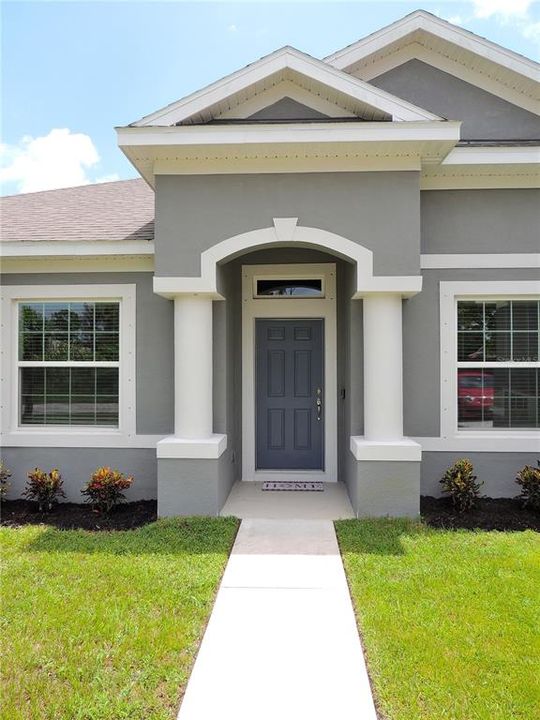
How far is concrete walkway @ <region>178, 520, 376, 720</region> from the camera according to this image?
2707 mm

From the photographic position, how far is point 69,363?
6.89 metres

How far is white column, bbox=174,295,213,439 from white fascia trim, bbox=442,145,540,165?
373 cm

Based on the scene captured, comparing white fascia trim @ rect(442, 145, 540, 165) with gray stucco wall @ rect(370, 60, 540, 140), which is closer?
white fascia trim @ rect(442, 145, 540, 165)

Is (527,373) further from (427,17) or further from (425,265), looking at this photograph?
(427,17)

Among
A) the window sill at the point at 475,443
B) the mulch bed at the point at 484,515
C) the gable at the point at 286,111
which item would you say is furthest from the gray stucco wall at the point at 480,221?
the mulch bed at the point at 484,515

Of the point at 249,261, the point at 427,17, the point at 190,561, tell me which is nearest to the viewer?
the point at 190,561

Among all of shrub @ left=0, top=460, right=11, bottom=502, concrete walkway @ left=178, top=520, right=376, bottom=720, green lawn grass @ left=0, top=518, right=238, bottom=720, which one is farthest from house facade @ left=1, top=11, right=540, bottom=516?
concrete walkway @ left=178, top=520, right=376, bottom=720

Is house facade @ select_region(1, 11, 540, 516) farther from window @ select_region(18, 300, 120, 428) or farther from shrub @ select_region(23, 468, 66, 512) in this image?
shrub @ select_region(23, 468, 66, 512)

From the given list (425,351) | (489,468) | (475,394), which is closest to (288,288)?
(425,351)

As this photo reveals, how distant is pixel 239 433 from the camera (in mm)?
7316

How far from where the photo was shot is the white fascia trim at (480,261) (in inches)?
251

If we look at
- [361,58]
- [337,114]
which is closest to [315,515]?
[337,114]

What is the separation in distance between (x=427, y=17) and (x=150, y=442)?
731 cm

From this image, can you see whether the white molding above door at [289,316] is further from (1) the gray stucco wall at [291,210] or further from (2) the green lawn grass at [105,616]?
(2) the green lawn grass at [105,616]
